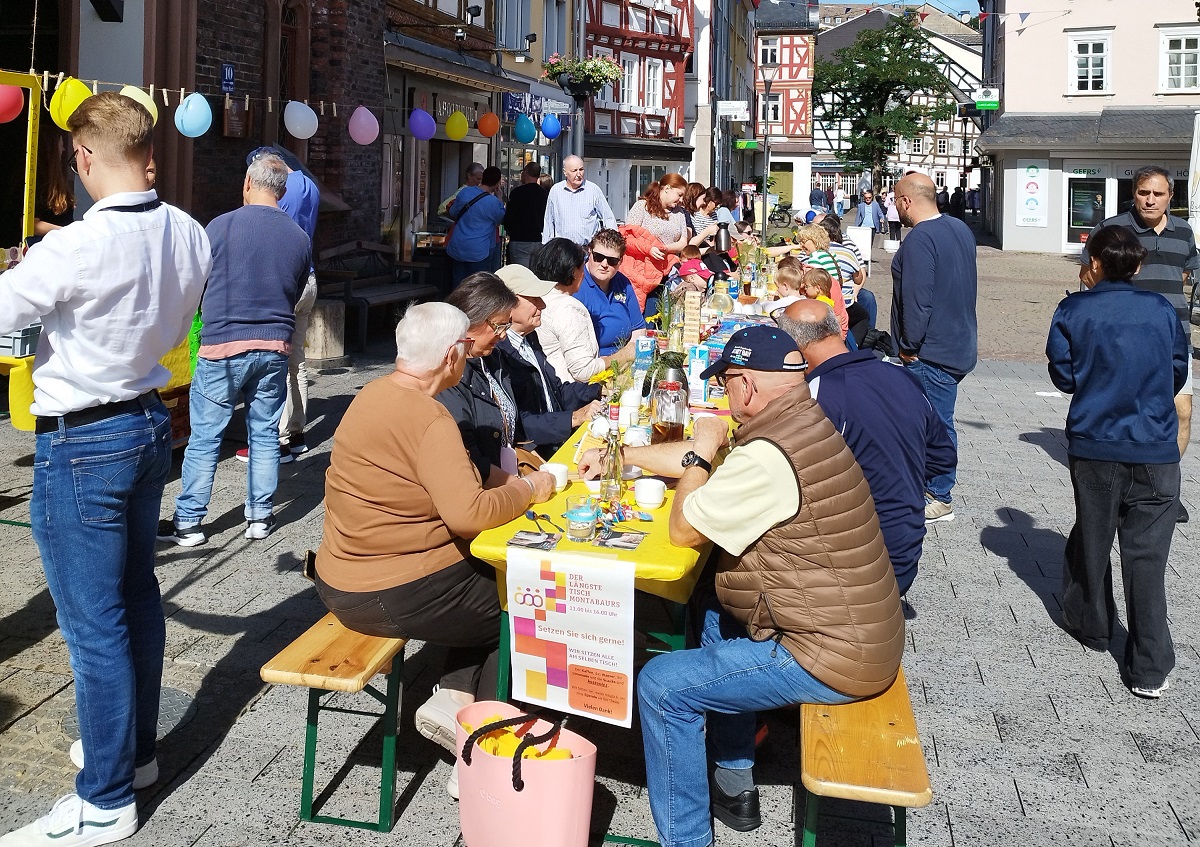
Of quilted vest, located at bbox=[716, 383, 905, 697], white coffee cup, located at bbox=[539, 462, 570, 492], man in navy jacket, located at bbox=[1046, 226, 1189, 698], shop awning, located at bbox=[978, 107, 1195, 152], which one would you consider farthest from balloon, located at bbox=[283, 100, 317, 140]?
shop awning, located at bbox=[978, 107, 1195, 152]

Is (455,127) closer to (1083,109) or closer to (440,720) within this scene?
(440,720)

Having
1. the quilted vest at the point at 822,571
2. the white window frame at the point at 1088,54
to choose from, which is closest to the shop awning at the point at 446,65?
the quilted vest at the point at 822,571

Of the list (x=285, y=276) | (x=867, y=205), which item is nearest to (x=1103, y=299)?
(x=285, y=276)

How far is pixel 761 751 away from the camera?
429 centimetres

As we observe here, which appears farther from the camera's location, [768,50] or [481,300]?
[768,50]

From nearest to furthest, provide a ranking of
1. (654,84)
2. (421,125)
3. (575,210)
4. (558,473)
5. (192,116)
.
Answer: (558,473)
(192,116)
(575,210)
(421,125)
(654,84)

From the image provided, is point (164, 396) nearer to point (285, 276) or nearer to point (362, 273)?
point (285, 276)

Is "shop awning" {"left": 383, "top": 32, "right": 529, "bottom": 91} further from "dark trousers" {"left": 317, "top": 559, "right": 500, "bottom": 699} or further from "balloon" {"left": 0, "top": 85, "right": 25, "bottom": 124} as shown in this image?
"dark trousers" {"left": 317, "top": 559, "right": 500, "bottom": 699}

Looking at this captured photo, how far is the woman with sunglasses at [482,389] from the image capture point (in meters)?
4.51

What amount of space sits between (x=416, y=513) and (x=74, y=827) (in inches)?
49.9

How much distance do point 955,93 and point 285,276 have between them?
66.0 meters

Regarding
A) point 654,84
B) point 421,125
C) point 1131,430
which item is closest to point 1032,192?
point 654,84

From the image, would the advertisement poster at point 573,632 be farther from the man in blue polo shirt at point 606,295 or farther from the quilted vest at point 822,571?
the man in blue polo shirt at point 606,295

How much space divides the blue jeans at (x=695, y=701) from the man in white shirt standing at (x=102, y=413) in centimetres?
148
